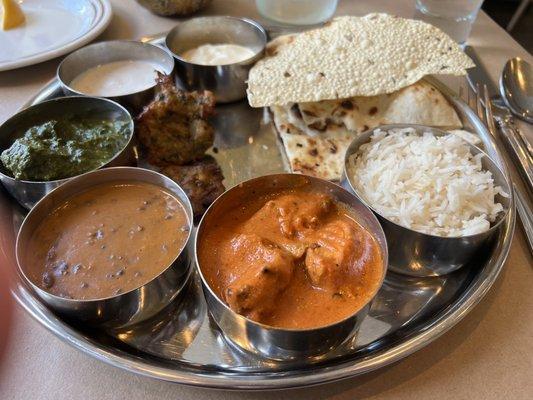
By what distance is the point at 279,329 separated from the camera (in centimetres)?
126

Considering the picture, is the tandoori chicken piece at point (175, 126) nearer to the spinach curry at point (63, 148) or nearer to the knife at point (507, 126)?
the spinach curry at point (63, 148)

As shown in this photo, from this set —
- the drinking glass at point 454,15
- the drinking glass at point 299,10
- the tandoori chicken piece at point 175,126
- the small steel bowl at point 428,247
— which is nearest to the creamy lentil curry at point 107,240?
the tandoori chicken piece at point 175,126

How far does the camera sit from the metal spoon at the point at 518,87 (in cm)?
246

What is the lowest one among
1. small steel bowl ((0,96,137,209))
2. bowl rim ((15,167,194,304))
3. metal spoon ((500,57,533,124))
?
small steel bowl ((0,96,137,209))

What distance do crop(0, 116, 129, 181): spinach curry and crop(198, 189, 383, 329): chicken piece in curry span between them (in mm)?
598

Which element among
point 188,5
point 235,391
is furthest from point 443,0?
point 235,391

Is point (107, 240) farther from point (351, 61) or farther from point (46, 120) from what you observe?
point (351, 61)

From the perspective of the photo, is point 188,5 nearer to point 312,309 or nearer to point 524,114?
point 524,114

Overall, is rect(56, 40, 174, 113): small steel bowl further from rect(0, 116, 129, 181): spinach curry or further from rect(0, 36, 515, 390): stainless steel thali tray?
rect(0, 36, 515, 390): stainless steel thali tray

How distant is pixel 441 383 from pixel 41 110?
188 centimetres

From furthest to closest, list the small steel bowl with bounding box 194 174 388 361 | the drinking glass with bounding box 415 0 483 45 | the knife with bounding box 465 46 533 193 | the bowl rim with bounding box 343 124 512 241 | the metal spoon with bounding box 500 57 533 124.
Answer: the drinking glass with bounding box 415 0 483 45 < the metal spoon with bounding box 500 57 533 124 < the knife with bounding box 465 46 533 193 < the bowl rim with bounding box 343 124 512 241 < the small steel bowl with bounding box 194 174 388 361

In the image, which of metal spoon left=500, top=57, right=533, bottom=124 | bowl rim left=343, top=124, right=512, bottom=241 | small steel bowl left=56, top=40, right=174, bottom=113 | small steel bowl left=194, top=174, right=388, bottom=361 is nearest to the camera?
small steel bowl left=194, top=174, right=388, bottom=361

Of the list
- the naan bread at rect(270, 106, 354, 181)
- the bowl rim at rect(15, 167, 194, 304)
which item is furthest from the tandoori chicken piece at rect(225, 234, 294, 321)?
the naan bread at rect(270, 106, 354, 181)

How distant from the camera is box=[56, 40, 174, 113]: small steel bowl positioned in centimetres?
229
